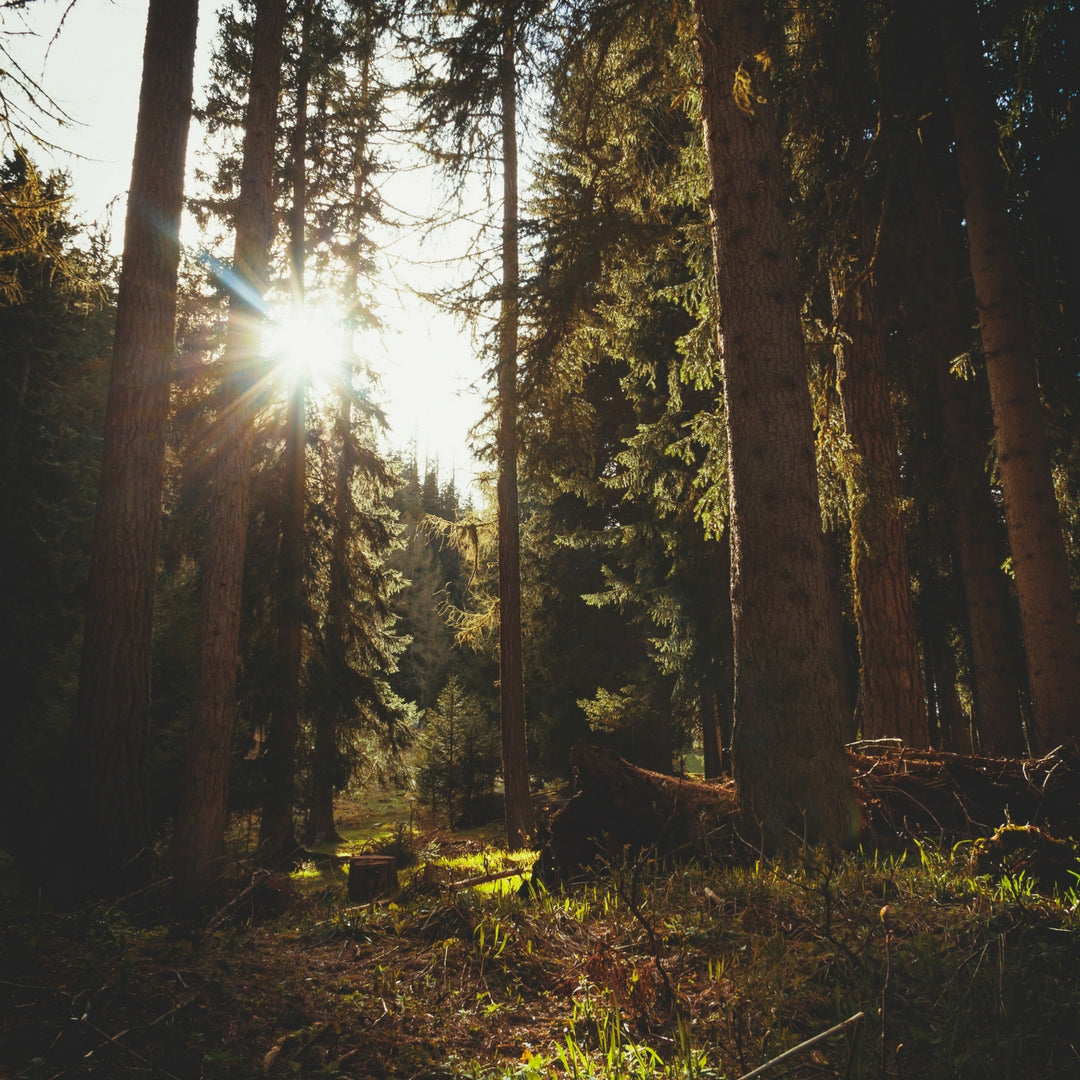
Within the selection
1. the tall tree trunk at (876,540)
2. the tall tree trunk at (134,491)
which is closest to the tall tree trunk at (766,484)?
the tall tree trunk at (876,540)

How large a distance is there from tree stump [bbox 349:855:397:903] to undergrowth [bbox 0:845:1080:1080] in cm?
158

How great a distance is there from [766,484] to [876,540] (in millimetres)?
3096

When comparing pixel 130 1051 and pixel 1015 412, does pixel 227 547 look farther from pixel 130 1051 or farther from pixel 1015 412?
pixel 1015 412

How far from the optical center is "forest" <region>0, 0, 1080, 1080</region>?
2438 mm

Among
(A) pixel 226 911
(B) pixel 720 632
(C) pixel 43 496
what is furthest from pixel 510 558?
(C) pixel 43 496

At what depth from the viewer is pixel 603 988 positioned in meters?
2.63

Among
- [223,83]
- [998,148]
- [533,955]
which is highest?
[223,83]

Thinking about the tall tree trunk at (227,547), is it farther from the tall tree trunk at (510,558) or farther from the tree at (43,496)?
the tall tree trunk at (510,558)

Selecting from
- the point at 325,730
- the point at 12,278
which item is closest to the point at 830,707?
the point at 12,278

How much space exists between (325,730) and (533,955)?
11.6 m

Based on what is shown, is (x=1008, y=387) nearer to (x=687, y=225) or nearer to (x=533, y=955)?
(x=687, y=225)

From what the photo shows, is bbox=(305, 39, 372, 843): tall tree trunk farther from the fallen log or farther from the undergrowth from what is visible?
the undergrowth

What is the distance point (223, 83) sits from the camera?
40.2 feet

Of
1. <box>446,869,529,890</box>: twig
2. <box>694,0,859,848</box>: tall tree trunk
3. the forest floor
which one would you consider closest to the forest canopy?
<box>694,0,859,848</box>: tall tree trunk
